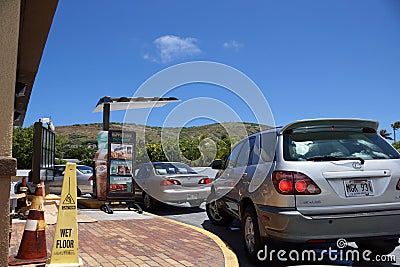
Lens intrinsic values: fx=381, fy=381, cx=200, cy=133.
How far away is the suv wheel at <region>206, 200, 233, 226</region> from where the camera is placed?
7.47 m

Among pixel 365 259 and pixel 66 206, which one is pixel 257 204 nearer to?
pixel 365 259

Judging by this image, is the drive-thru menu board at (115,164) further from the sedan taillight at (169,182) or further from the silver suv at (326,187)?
the silver suv at (326,187)

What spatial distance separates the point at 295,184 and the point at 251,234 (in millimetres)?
1151

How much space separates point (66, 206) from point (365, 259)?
3786 mm

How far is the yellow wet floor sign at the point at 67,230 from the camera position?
13.2 feet

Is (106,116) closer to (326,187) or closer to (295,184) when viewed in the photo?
(295,184)

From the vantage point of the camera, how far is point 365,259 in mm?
4941

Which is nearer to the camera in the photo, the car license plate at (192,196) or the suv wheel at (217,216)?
the suv wheel at (217,216)

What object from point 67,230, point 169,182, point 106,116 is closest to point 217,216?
point 169,182

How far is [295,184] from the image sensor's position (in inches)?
164

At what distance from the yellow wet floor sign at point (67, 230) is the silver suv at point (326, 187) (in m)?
2.15

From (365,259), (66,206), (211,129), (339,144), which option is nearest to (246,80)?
(339,144)

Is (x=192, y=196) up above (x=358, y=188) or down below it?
below

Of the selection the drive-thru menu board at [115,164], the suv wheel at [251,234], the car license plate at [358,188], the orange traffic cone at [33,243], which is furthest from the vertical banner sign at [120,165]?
the car license plate at [358,188]
